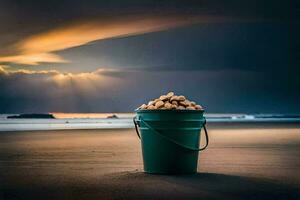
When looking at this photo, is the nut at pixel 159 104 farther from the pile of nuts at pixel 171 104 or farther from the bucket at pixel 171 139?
the bucket at pixel 171 139

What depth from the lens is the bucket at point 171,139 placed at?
11.5 meters

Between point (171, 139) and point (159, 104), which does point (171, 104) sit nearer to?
point (159, 104)

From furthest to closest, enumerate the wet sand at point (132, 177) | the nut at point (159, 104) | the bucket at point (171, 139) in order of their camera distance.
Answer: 1. the nut at point (159, 104)
2. the bucket at point (171, 139)
3. the wet sand at point (132, 177)

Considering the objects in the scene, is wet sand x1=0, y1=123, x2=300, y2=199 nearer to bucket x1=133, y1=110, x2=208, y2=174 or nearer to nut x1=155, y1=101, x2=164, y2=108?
bucket x1=133, y1=110, x2=208, y2=174

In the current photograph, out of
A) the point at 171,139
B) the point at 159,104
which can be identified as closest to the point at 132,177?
the point at 171,139

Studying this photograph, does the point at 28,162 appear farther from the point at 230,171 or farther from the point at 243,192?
the point at 243,192

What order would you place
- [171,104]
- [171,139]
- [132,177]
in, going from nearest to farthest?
[132,177]
[171,139]
[171,104]

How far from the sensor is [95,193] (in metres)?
8.97

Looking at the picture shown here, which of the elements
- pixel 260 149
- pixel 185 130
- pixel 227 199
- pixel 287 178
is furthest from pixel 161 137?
pixel 260 149

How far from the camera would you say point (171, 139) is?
11.5 meters

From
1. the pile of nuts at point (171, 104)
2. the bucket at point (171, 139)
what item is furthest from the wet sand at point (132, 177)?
the pile of nuts at point (171, 104)

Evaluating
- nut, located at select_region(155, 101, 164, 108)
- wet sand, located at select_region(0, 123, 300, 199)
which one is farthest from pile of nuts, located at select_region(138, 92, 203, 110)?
wet sand, located at select_region(0, 123, 300, 199)

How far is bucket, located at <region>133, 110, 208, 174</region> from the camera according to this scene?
11516mm

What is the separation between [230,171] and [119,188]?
3.14 meters
